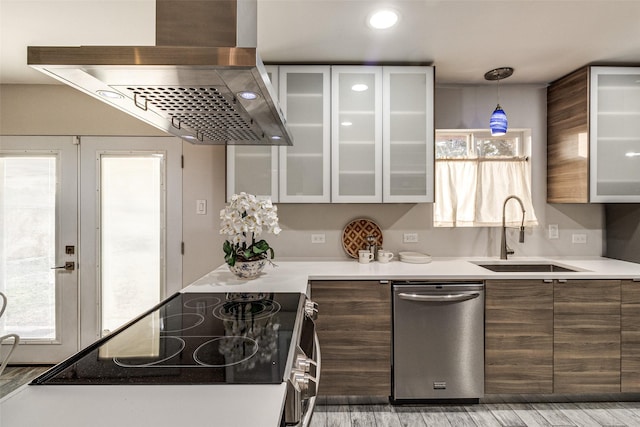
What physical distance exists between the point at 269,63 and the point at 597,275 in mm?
2736

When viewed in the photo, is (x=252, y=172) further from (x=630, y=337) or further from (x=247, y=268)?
(x=630, y=337)

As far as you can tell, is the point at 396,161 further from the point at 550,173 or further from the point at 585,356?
the point at 585,356

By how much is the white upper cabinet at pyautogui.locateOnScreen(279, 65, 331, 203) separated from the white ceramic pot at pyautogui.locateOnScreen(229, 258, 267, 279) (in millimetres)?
715

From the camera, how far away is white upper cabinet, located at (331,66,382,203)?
2.56 metres

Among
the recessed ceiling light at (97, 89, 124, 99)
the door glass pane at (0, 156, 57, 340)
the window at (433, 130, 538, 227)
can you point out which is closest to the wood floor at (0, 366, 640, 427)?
the window at (433, 130, 538, 227)

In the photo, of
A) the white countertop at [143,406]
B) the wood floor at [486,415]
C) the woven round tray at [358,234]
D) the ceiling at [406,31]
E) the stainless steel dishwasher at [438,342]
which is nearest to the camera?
the white countertop at [143,406]

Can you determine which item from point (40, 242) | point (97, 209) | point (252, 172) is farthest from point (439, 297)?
point (40, 242)

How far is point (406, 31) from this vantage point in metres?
2.11

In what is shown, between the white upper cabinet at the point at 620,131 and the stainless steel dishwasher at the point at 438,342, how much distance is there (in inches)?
53.6

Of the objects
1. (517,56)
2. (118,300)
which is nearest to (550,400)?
(517,56)

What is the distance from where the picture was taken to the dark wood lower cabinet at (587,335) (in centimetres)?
228

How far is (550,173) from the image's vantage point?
2922mm

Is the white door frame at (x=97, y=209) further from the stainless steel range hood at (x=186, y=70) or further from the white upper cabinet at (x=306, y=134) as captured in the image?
the stainless steel range hood at (x=186, y=70)

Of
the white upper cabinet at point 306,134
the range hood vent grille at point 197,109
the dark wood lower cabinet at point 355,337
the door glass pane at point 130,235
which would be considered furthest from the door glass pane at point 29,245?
the dark wood lower cabinet at point 355,337
